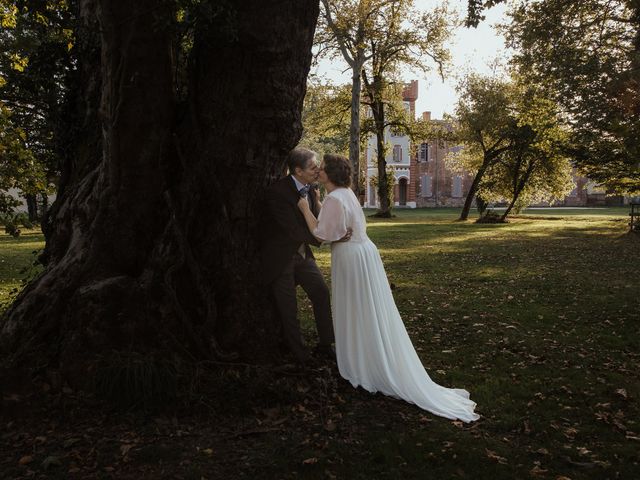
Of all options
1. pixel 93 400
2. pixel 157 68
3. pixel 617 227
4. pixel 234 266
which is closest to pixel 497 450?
pixel 234 266

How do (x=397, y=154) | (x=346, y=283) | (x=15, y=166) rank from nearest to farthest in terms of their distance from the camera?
(x=346, y=283)
(x=15, y=166)
(x=397, y=154)

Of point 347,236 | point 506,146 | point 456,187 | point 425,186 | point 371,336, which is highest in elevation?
point 506,146

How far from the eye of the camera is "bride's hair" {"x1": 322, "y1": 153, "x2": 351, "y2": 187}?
17.2ft

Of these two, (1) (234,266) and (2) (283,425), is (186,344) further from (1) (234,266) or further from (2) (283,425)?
(2) (283,425)

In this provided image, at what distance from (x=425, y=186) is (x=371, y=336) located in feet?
206

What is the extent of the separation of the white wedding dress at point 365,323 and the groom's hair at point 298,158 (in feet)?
1.29

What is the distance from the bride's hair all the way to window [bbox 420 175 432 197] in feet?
204

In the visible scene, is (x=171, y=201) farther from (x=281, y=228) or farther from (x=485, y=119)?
(x=485, y=119)

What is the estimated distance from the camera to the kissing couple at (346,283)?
5.05m

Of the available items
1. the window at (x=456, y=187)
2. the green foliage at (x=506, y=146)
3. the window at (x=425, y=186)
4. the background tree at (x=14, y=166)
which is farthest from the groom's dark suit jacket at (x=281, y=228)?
the window at (x=456, y=187)

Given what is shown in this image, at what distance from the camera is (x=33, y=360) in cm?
455

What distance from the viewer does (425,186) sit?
66.2 meters

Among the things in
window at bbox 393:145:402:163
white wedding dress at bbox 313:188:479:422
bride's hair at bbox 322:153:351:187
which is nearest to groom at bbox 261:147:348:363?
bride's hair at bbox 322:153:351:187

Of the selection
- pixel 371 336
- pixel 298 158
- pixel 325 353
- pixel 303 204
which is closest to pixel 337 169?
pixel 298 158
